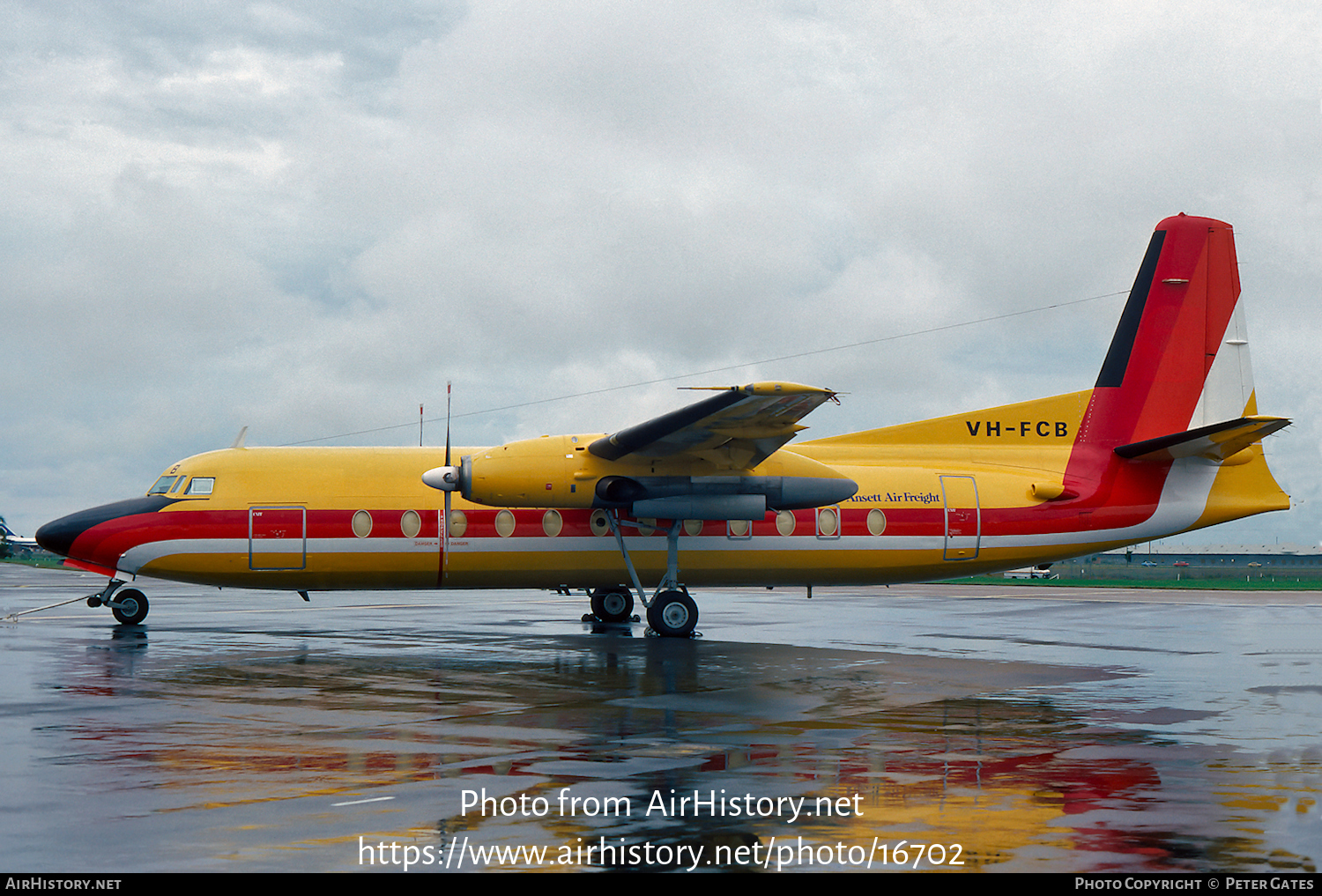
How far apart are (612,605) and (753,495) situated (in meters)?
5.19

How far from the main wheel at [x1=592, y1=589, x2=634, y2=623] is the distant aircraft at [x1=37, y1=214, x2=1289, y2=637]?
0.04m

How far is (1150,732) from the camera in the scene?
10.8 metres

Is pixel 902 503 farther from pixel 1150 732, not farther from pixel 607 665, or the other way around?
pixel 1150 732

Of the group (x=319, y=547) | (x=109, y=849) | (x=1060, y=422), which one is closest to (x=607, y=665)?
(x=319, y=547)

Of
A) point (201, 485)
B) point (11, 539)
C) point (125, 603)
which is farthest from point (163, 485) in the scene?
point (11, 539)

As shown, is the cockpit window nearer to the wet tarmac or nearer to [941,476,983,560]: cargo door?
the wet tarmac

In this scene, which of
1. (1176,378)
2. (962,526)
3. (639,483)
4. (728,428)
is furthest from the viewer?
(1176,378)

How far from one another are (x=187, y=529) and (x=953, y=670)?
44.9 feet

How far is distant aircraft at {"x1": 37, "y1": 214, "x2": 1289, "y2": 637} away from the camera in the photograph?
20641 millimetres

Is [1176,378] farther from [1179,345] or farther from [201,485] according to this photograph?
[201,485]

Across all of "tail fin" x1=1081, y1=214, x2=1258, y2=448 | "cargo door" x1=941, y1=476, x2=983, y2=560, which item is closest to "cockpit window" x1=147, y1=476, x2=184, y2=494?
"cargo door" x1=941, y1=476, x2=983, y2=560

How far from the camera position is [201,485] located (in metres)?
21.2

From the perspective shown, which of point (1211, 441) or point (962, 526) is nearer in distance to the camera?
point (1211, 441)

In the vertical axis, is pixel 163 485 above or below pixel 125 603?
above
